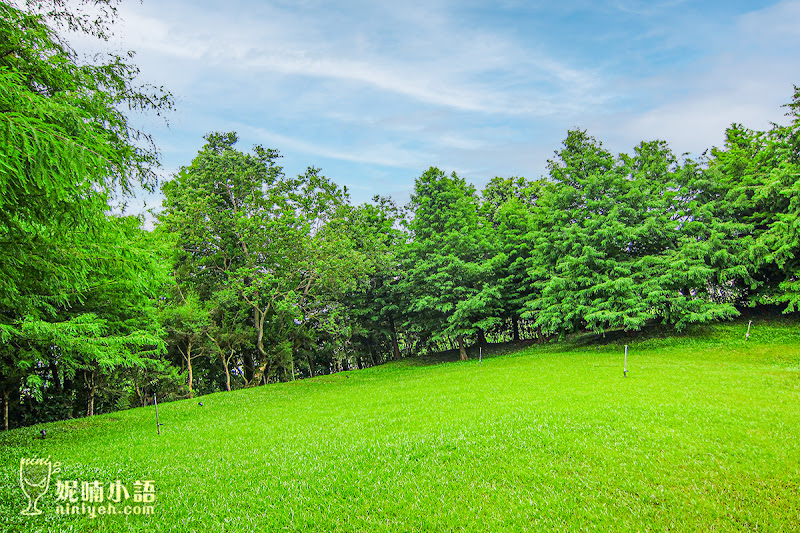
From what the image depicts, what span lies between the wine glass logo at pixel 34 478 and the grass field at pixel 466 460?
14 centimetres

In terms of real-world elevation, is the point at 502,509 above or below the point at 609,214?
below

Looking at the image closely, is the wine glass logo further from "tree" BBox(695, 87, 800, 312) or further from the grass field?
"tree" BBox(695, 87, 800, 312)

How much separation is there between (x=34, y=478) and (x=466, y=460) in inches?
305

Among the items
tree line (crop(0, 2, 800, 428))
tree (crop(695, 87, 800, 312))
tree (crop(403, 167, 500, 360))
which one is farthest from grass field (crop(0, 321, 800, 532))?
tree (crop(403, 167, 500, 360))

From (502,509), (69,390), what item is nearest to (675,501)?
(502,509)

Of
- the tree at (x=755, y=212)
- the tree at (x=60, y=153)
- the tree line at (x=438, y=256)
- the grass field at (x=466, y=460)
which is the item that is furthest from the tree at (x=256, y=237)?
the tree at (x=755, y=212)

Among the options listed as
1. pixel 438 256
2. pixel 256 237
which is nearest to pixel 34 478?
pixel 256 237

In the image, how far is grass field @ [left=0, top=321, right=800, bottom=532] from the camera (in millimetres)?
4668

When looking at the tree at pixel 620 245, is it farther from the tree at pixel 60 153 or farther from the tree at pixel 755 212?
the tree at pixel 60 153

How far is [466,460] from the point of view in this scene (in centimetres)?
637

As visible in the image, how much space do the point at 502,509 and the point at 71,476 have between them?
7435mm

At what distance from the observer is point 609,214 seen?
2206 cm

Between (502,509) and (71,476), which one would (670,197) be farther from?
(71,476)

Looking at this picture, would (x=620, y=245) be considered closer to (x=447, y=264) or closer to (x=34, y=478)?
(x=447, y=264)
